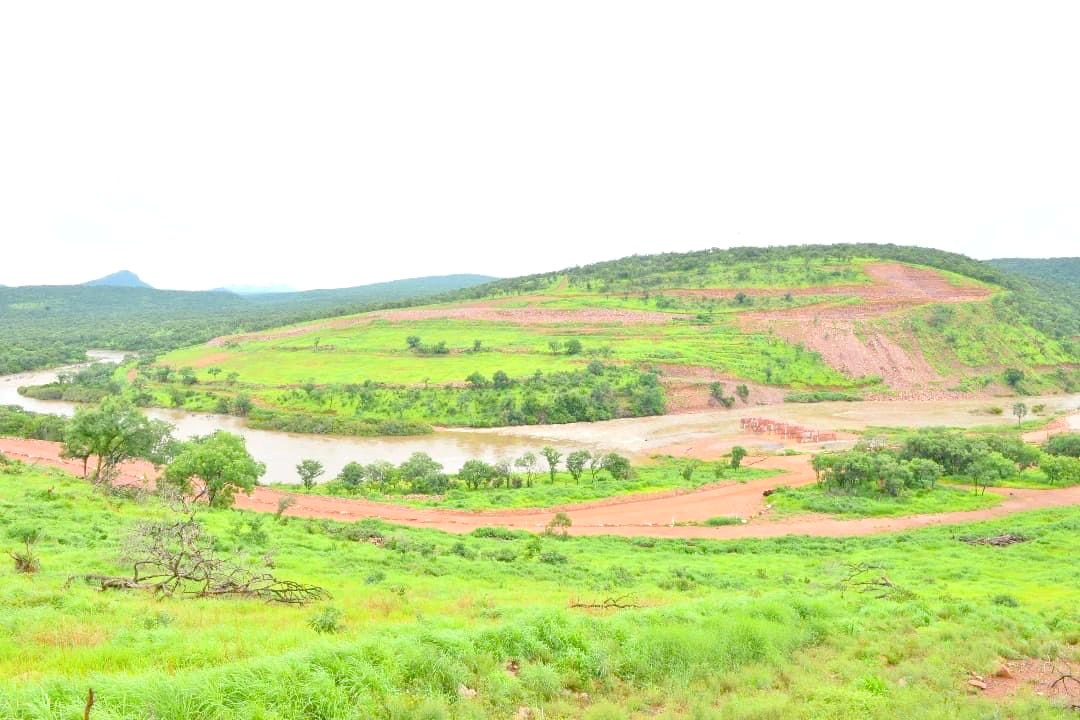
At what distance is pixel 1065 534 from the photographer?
88.5ft

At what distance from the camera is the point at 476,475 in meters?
40.2

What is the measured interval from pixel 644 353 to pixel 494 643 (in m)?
79.1

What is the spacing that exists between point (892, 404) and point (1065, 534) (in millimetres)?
54898

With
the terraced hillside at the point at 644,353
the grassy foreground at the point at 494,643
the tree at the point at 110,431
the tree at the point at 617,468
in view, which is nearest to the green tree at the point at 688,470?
the tree at the point at 617,468

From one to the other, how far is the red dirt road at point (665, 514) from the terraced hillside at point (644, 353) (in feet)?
94.0

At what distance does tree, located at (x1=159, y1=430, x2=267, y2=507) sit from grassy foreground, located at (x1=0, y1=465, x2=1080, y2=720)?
24.5ft

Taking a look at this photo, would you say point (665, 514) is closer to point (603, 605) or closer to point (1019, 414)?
point (603, 605)

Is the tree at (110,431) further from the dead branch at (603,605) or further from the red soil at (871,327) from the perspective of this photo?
the red soil at (871,327)

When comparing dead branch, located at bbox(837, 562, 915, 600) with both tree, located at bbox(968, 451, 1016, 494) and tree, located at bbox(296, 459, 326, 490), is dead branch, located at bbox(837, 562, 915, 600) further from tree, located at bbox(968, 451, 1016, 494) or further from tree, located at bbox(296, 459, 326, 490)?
tree, located at bbox(296, 459, 326, 490)

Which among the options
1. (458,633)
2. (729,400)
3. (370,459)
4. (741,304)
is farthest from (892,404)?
(458,633)

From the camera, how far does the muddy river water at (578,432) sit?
2156 inches

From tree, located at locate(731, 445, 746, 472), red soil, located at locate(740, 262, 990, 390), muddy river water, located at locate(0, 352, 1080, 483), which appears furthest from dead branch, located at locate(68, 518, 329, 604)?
red soil, located at locate(740, 262, 990, 390)

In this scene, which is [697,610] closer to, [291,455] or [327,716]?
[327,716]

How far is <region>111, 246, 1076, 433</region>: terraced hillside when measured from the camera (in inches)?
2827
